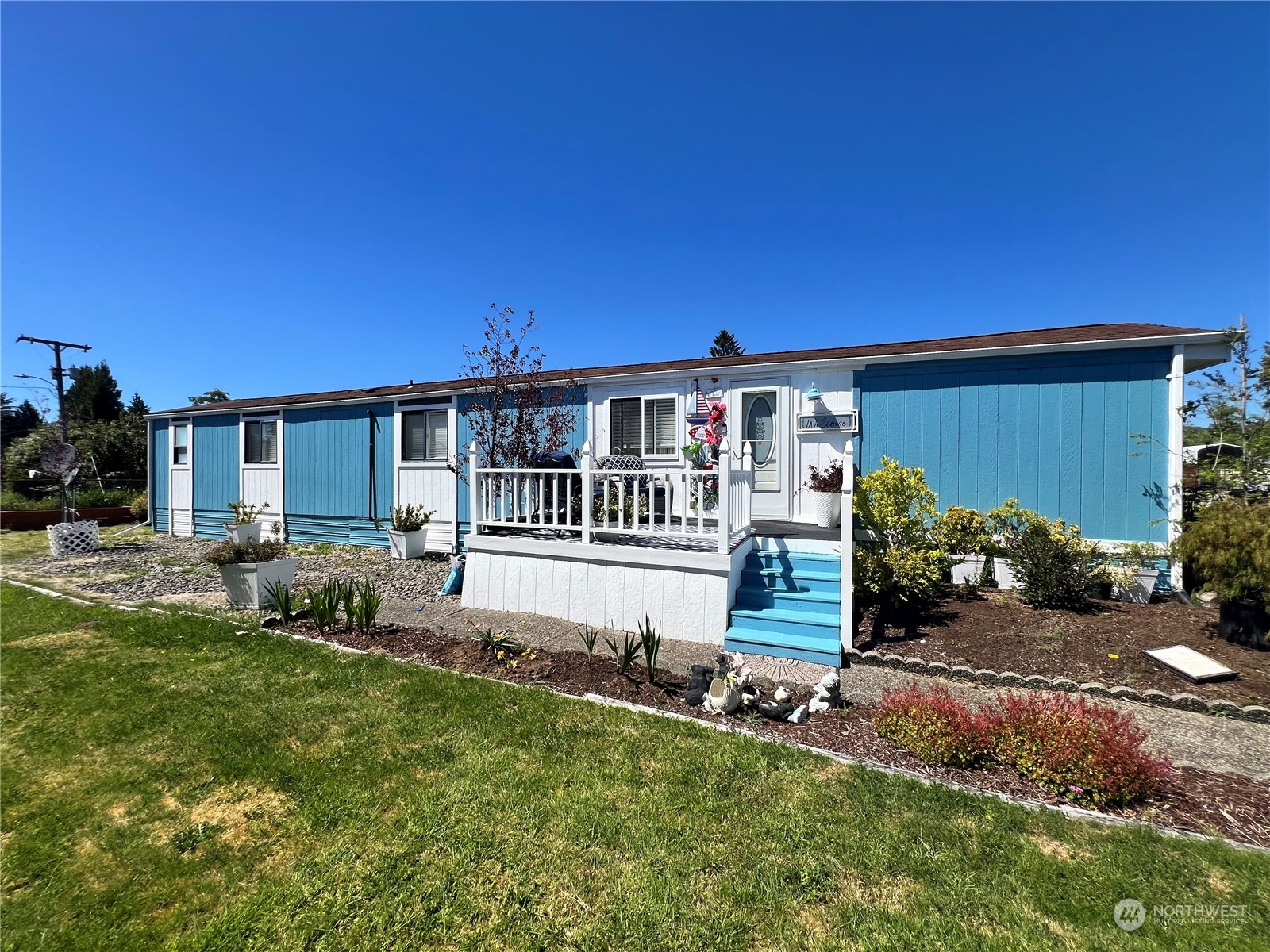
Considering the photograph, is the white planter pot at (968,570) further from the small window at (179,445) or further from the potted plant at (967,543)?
the small window at (179,445)

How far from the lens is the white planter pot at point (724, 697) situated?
3666 mm

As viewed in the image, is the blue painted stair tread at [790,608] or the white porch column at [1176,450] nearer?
the blue painted stair tread at [790,608]

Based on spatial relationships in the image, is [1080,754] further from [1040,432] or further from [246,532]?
[246,532]

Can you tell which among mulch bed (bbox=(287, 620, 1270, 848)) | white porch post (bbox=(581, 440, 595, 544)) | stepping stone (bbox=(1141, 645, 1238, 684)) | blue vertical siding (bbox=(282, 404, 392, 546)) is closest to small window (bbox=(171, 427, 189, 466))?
blue vertical siding (bbox=(282, 404, 392, 546))

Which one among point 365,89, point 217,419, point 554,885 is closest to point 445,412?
point 365,89

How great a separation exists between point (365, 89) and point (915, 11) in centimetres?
813

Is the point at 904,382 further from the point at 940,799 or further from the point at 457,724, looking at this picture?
the point at 457,724

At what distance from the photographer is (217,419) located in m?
13.1

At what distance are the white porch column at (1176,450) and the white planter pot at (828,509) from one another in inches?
151

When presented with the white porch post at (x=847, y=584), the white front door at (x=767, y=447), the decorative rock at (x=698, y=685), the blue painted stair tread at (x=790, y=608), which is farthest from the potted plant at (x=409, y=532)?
the white porch post at (x=847, y=584)

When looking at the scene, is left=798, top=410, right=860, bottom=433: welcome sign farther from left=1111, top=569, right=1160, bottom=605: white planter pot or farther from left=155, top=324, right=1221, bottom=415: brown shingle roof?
left=1111, top=569, right=1160, bottom=605: white planter pot

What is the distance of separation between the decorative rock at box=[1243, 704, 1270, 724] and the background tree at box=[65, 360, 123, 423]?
38473mm

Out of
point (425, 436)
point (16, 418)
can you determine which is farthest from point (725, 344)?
point (16, 418)

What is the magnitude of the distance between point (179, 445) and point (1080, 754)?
63.0 ft
